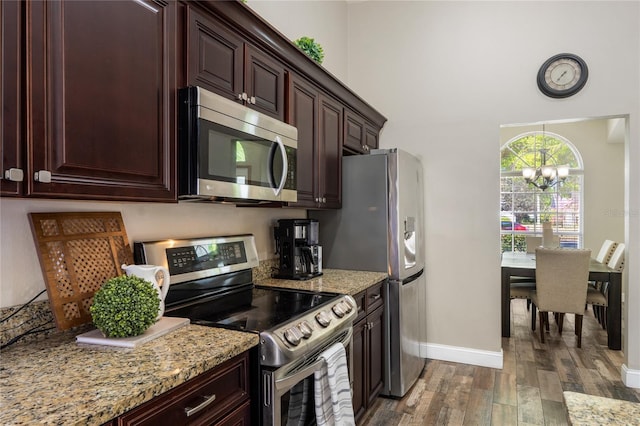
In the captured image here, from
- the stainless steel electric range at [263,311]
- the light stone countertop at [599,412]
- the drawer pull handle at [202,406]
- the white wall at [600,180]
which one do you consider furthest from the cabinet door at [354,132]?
the white wall at [600,180]

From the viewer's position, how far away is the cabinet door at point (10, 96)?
957mm

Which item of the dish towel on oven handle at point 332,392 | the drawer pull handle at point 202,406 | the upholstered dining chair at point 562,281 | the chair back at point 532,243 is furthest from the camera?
the chair back at point 532,243

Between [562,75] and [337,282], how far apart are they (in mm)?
2529

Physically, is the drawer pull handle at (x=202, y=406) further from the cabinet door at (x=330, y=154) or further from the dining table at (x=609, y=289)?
the dining table at (x=609, y=289)

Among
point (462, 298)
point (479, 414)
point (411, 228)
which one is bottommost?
point (479, 414)

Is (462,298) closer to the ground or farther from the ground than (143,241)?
closer to the ground

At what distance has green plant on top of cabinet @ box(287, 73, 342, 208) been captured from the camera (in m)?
2.35

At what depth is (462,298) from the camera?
3.54m

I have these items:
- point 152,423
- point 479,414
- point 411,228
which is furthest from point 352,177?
point 152,423

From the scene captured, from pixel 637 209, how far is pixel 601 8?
159 centimetres

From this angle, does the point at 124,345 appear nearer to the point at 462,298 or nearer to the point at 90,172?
the point at 90,172

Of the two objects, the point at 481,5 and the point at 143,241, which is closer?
the point at 143,241

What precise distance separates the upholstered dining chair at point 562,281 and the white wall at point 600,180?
3.32 meters

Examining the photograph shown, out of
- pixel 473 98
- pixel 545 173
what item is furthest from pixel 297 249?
pixel 545 173
